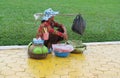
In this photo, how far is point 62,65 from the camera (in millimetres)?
5355

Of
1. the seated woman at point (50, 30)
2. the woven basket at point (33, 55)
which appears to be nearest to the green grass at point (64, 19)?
the seated woman at point (50, 30)

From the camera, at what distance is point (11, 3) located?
11.3 m

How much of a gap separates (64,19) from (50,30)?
3.32 m

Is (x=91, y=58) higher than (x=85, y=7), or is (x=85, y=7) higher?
(x=91, y=58)

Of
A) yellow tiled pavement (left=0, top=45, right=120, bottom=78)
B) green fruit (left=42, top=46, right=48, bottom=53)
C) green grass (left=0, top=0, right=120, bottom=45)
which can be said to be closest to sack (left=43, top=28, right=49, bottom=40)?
green fruit (left=42, top=46, right=48, bottom=53)

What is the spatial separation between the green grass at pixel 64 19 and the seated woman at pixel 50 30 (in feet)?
2.42

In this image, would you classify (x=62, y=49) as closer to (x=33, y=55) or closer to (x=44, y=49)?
(x=44, y=49)

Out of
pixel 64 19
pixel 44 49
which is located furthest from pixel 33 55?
pixel 64 19

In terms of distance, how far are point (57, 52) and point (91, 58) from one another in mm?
626

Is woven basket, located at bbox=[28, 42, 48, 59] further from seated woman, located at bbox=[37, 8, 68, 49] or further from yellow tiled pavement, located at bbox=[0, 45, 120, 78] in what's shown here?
seated woman, located at bbox=[37, 8, 68, 49]

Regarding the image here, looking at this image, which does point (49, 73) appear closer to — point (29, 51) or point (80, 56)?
point (29, 51)

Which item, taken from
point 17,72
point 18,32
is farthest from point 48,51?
point 18,32

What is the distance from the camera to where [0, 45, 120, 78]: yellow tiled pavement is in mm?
4934

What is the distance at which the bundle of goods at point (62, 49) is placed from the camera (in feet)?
18.6
